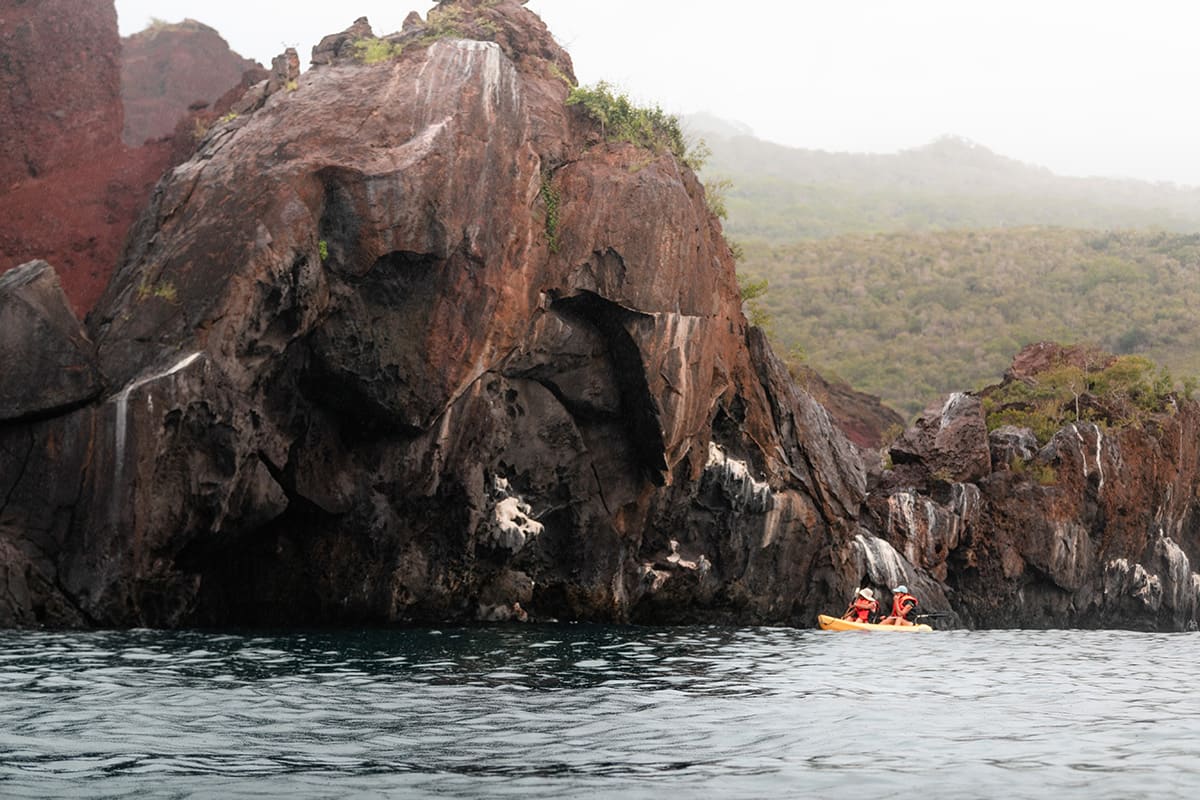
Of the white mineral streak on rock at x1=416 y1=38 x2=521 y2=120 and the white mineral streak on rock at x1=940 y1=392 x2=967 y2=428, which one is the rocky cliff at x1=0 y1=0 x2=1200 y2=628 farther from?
the white mineral streak on rock at x1=940 y1=392 x2=967 y2=428

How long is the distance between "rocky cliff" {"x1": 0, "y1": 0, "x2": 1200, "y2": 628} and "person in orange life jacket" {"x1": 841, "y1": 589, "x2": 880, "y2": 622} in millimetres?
1368

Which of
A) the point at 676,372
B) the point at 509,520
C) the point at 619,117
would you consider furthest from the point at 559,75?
the point at 509,520

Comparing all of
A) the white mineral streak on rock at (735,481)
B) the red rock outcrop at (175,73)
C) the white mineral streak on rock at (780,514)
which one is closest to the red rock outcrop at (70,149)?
the red rock outcrop at (175,73)

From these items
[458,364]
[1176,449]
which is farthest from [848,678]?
[1176,449]

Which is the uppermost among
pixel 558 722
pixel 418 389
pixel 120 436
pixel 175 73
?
pixel 175 73

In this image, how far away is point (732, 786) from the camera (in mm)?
10695

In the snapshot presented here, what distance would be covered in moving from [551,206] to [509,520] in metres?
7.63

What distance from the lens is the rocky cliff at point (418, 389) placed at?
23641 millimetres

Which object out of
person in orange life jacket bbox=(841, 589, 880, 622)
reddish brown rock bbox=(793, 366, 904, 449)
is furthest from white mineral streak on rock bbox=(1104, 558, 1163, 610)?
person in orange life jacket bbox=(841, 589, 880, 622)

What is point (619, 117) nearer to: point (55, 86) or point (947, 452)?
point (55, 86)

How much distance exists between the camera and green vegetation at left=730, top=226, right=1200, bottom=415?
91.5 metres

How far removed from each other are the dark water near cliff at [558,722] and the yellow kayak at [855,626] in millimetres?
11210

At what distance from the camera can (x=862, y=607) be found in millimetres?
36250

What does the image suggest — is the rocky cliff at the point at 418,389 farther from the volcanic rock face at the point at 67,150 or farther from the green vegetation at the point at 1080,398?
the green vegetation at the point at 1080,398
